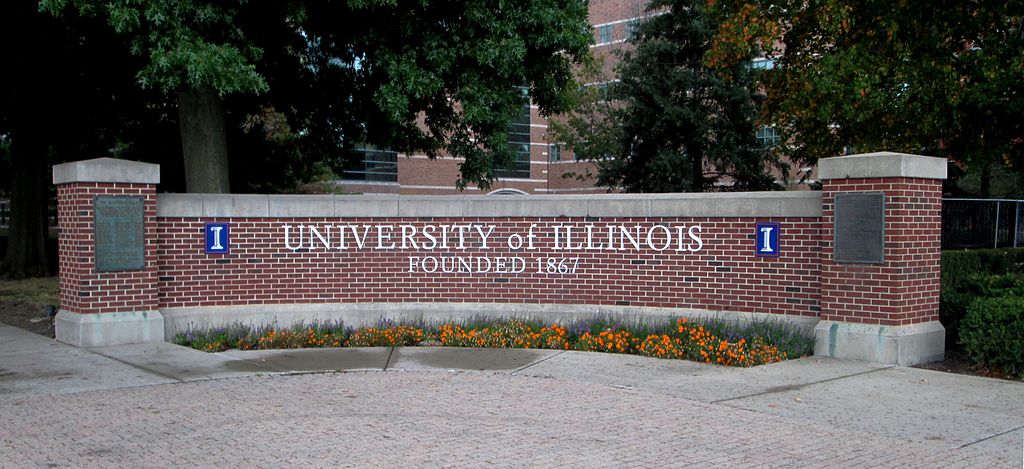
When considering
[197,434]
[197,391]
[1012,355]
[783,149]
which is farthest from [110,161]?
[783,149]

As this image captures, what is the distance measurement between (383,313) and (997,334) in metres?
7.34

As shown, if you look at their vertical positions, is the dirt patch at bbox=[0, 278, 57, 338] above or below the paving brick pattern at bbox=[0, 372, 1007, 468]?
below

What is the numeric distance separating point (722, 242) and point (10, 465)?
8.09 metres

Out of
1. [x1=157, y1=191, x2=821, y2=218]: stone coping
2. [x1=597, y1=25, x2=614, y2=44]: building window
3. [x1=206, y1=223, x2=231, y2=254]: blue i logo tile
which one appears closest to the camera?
[x1=157, y1=191, x2=821, y2=218]: stone coping

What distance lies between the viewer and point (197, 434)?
672 cm

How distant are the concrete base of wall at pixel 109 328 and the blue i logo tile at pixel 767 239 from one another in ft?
24.8

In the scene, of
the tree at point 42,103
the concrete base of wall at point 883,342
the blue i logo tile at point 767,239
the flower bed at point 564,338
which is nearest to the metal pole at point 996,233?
the concrete base of wall at point 883,342

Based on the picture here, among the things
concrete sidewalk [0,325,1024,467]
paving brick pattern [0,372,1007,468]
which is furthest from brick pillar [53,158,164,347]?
paving brick pattern [0,372,1007,468]

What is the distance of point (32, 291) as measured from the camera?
60.4 ft

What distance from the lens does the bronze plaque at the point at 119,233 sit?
10.9 metres

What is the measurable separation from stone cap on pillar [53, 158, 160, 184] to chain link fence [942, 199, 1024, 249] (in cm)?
1238

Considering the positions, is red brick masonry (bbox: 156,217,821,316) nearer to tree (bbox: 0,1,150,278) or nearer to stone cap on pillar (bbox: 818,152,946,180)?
stone cap on pillar (bbox: 818,152,946,180)

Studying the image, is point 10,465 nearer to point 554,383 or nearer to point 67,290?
point 554,383

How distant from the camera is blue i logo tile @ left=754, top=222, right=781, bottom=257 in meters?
10.8
